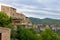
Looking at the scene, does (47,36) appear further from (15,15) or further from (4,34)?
(15,15)

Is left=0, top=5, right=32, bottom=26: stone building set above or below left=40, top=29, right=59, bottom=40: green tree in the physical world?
above

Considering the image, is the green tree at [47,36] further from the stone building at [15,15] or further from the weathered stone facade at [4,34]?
the weathered stone facade at [4,34]

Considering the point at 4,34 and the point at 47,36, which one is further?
the point at 47,36

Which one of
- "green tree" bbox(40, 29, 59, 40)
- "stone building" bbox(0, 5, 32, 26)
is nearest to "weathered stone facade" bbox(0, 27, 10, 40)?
"green tree" bbox(40, 29, 59, 40)

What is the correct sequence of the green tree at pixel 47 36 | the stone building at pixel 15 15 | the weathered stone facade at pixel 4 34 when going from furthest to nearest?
the stone building at pixel 15 15
the green tree at pixel 47 36
the weathered stone facade at pixel 4 34

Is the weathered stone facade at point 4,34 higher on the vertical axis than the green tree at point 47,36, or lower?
higher

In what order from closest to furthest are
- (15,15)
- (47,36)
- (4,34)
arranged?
(4,34)
(47,36)
(15,15)

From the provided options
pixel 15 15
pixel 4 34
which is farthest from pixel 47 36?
pixel 15 15

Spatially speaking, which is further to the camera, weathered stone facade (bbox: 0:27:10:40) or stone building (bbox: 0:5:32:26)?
stone building (bbox: 0:5:32:26)

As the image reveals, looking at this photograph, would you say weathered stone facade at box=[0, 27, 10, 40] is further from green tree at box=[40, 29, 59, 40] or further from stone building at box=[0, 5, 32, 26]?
stone building at box=[0, 5, 32, 26]

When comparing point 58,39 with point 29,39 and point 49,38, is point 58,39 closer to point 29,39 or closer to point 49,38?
point 49,38

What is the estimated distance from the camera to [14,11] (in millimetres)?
78750

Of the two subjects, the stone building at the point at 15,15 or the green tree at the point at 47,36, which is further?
the stone building at the point at 15,15

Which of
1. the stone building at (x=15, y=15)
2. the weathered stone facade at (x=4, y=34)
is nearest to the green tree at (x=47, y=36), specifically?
the stone building at (x=15, y=15)
